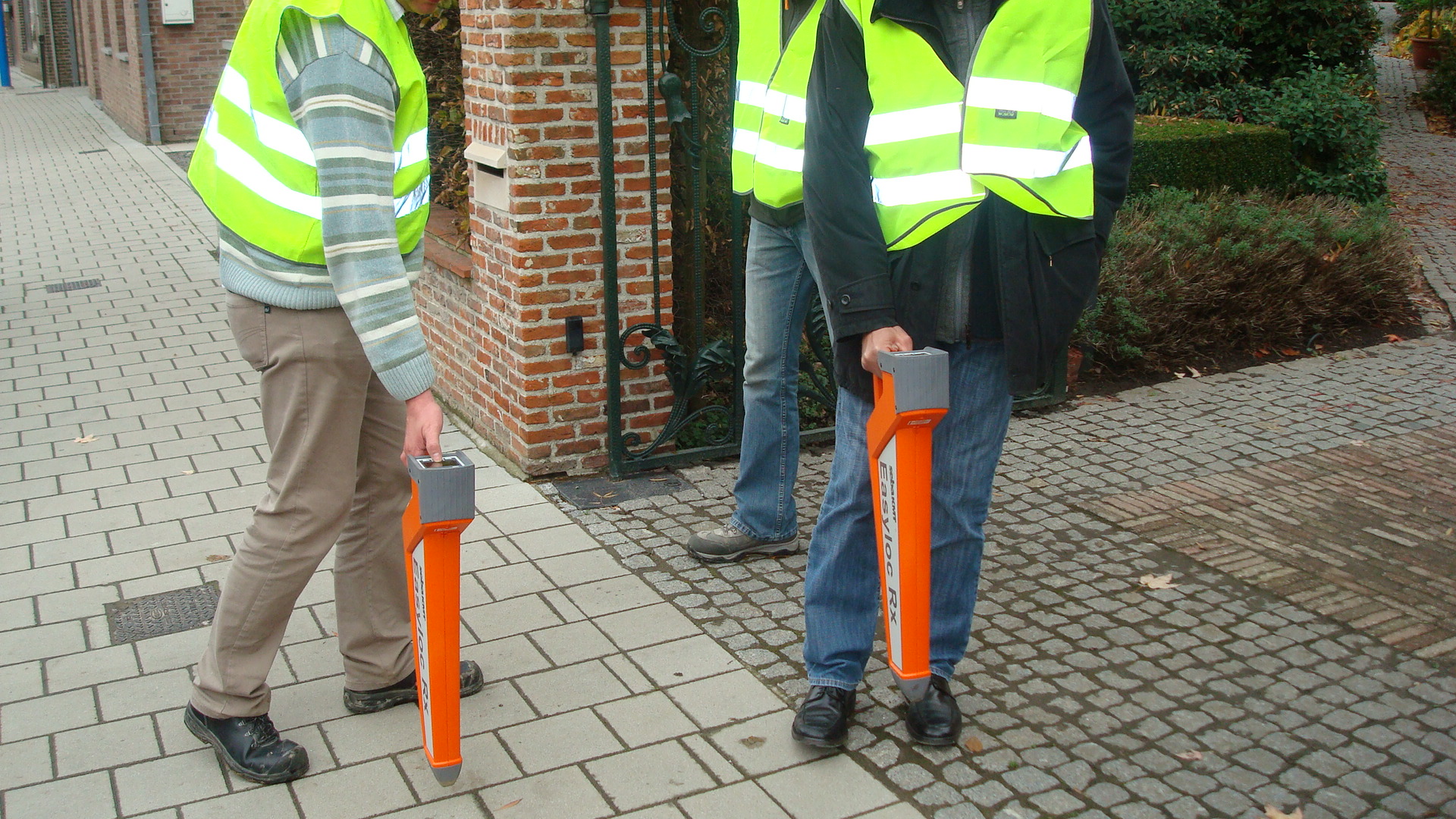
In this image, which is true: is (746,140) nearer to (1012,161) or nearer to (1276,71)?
(1012,161)

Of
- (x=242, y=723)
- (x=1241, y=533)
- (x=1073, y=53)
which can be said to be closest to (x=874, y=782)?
(x=242, y=723)

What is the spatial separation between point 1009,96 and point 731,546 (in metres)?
1.99

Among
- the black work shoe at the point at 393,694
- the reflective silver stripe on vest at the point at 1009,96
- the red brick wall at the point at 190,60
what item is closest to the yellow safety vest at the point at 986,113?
the reflective silver stripe on vest at the point at 1009,96

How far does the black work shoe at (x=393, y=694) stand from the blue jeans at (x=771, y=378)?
47.3 inches

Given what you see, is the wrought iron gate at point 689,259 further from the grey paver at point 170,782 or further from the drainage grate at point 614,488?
the grey paver at point 170,782

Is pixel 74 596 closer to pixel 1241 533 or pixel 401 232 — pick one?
pixel 401 232

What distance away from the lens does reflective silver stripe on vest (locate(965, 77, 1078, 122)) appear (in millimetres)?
2844

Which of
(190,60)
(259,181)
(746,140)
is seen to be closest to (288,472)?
(259,181)

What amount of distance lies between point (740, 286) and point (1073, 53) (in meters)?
2.54

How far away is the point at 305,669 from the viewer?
3.66 meters

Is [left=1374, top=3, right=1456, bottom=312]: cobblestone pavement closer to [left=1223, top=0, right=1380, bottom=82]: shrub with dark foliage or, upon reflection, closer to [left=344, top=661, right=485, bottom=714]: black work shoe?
[left=1223, top=0, right=1380, bottom=82]: shrub with dark foliage

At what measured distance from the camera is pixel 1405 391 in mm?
6223

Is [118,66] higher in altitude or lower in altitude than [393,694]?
higher

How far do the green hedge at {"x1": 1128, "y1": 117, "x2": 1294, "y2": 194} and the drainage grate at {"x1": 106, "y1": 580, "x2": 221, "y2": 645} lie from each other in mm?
6139
